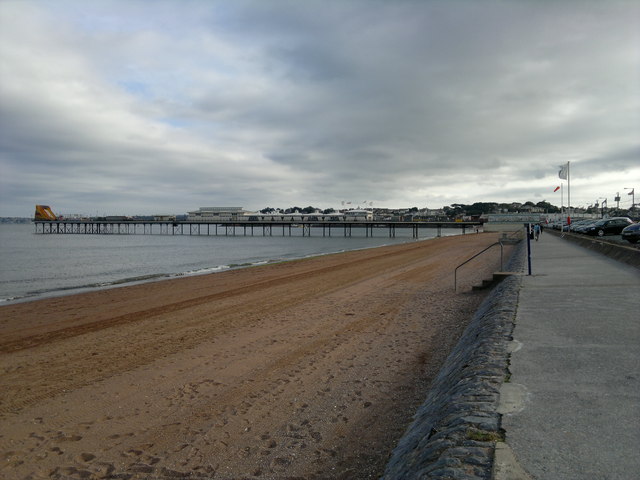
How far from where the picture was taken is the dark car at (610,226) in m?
33.4

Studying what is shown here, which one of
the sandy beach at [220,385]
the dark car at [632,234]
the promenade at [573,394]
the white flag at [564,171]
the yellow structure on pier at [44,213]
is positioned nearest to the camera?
the promenade at [573,394]

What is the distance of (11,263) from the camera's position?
34.5 m

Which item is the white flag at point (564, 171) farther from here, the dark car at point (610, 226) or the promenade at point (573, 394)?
the promenade at point (573, 394)

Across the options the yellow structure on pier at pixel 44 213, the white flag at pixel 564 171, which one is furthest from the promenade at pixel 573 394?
the yellow structure on pier at pixel 44 213

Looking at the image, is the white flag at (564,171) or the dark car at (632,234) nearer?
the dark car at (632,234)

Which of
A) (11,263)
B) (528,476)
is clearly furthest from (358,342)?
(11,263)

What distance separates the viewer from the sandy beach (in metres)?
4.87

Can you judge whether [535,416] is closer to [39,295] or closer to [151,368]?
[151,368]

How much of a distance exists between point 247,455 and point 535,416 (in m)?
2.97

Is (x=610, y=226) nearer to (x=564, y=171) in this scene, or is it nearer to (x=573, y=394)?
(x=564, y=171)

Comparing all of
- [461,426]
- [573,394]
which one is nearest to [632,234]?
[573,394]

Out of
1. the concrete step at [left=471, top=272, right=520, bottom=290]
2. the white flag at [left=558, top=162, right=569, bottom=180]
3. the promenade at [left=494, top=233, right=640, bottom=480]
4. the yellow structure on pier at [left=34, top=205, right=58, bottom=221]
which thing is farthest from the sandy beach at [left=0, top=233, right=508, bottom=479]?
the yellow structure on pier at [left=34, top=205, right=58, bottom=221]

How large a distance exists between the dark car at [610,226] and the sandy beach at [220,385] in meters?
25.7

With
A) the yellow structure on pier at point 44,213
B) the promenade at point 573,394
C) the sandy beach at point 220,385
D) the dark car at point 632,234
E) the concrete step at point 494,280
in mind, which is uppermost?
the yellow structure on pier at point 44,213
